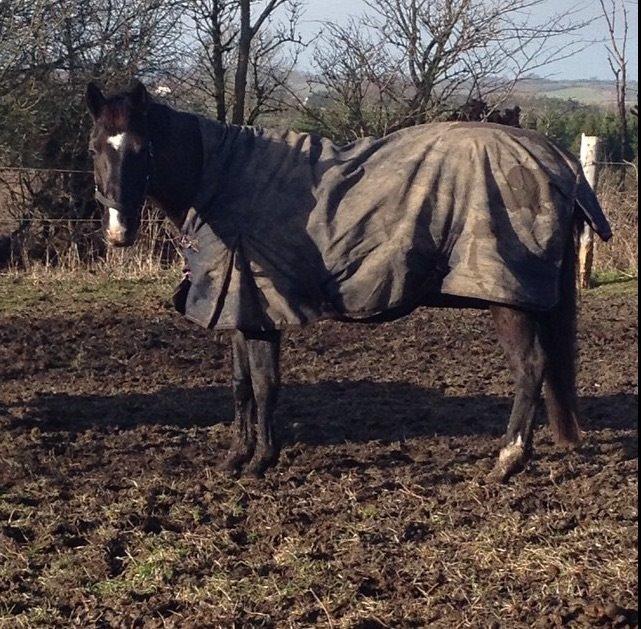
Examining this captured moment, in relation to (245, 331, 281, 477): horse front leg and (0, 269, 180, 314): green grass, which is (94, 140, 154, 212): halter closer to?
(245, 331, 281, 477): horse front leg

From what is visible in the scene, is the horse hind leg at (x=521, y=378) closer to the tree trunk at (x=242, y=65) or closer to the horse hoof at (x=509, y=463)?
the horse hoof at (x=509, y=463)

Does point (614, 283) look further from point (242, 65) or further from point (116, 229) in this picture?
point (116, 229)

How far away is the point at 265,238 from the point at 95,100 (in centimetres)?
96

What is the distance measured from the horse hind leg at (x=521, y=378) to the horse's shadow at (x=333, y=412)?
0.75 metres

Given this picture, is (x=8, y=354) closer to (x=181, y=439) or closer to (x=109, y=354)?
(x=109, y=354)

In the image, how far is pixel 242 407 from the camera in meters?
4.96

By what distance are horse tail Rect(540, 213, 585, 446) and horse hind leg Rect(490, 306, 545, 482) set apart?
87 millimetres

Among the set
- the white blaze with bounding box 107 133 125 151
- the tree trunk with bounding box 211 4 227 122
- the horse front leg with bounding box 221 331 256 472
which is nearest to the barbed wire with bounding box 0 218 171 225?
the tree trunk with bounding box 211 4 227 122

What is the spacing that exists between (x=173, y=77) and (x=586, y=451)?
10.2 metres

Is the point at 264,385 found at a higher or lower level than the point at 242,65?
lower

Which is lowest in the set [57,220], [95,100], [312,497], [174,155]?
[312,497]

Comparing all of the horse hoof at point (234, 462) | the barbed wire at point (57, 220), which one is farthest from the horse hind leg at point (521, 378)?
the barbed wire at point (57, 220)

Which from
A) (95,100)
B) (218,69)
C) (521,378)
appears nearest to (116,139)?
(95,100)

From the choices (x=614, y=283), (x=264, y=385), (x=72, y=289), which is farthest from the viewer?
(x=614, y=283)
